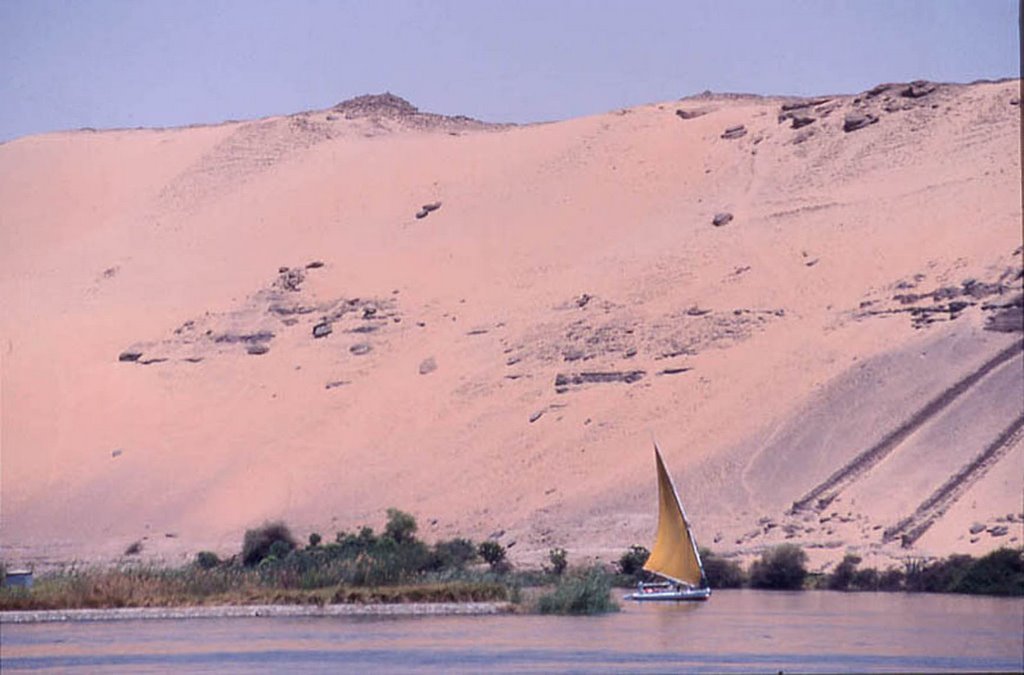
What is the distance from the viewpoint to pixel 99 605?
36.8 metres

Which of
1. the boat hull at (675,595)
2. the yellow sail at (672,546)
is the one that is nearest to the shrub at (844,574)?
the boat hull at (675,595)

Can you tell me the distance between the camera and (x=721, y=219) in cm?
6322

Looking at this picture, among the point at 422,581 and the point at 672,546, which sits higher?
the point at 672,546

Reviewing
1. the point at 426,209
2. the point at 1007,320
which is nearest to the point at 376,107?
the point at 426,209

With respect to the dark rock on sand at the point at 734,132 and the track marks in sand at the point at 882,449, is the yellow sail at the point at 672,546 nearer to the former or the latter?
the track marks in sand at the point at 882,449

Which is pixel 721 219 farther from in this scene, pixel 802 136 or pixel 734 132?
pixel 734 132

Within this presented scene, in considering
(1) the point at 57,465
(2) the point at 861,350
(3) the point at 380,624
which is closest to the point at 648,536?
(2) the point at 861,350

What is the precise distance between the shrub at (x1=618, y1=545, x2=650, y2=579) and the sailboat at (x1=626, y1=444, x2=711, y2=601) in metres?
4.22

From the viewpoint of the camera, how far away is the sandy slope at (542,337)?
162 feet

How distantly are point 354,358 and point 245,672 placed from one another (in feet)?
112

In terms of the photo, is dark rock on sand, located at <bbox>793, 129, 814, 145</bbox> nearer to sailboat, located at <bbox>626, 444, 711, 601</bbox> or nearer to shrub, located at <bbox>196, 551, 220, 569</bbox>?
shrub, located at <bbox>196, 551, 220, 569</bbox>

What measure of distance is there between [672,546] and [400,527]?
29.2 feet

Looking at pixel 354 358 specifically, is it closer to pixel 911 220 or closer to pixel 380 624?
pixel 911 220

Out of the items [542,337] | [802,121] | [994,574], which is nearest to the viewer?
[994,574]
